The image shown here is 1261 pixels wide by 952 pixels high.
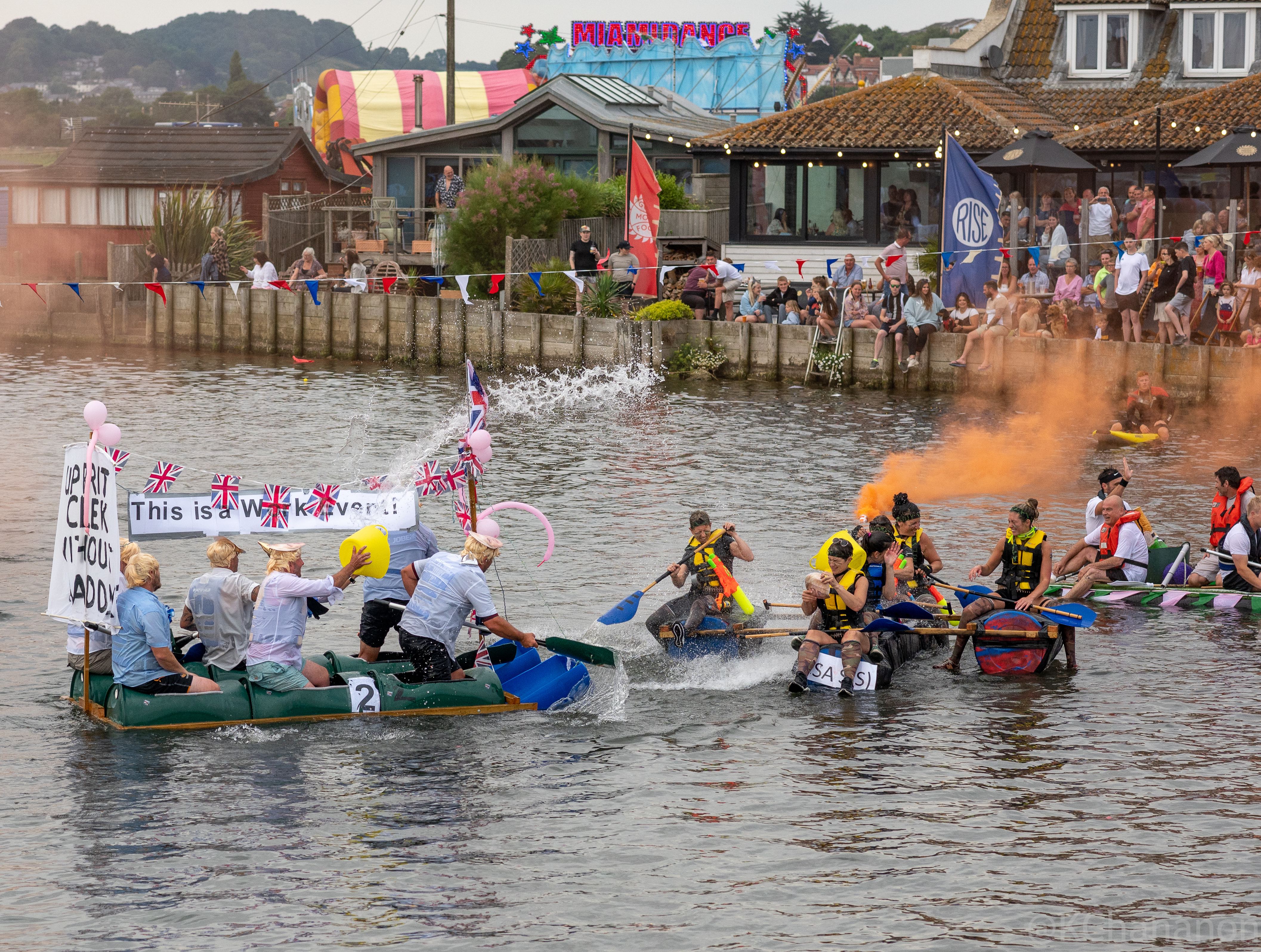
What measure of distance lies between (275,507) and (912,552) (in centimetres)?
706

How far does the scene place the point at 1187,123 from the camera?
3912cm

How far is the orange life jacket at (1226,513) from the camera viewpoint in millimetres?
19641

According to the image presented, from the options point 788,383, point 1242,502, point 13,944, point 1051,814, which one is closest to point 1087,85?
point 788,383

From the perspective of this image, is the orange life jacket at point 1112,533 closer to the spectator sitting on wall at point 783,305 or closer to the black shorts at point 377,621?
the black shorts at point 377,621

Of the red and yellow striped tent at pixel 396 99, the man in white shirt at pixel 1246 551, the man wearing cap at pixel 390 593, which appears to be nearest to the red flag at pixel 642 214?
the man in white shirt at pixel 1246 551

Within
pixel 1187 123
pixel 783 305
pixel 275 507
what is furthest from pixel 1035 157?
pixel 275 507

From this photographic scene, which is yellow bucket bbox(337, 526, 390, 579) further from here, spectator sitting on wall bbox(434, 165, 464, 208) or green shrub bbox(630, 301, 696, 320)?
spectator sitting on wall bbox(434, 165, 464, 208)

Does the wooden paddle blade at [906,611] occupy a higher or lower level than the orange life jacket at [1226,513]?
lower

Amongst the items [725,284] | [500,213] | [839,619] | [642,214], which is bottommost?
[839,619]

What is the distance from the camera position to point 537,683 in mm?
15977

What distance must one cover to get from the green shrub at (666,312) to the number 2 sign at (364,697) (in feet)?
86.0

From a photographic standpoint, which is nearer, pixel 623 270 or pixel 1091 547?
pixel 1091 547

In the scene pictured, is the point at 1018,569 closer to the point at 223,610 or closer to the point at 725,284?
the point at 223,610

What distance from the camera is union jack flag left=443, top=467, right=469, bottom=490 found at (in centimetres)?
1642
